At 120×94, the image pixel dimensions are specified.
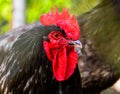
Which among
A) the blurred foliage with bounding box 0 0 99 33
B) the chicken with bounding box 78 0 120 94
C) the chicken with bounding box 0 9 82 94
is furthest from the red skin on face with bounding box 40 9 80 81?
the blurred foliage with bounding box 0 0 99 33

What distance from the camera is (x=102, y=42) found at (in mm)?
6086

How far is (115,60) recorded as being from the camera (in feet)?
20.2

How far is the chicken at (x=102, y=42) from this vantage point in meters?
6.02

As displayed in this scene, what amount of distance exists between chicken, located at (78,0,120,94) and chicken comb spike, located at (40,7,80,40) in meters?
1.31

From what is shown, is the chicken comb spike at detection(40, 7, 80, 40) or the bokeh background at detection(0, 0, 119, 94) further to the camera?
the bokeh background at detection(0, 0, 119, 94)

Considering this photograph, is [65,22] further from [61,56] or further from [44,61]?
[44,61]

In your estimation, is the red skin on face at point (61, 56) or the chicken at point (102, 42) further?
the chicken at point (102, 42)

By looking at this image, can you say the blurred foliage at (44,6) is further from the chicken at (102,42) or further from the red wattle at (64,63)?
the red wattle at (64,63)

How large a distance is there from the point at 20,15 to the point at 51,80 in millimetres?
2045

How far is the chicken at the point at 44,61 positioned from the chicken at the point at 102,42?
4.65 feet

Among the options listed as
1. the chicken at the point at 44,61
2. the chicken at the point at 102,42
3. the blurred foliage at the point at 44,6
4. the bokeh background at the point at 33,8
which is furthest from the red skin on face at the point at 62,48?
the blurred foliage at the point at 44,6

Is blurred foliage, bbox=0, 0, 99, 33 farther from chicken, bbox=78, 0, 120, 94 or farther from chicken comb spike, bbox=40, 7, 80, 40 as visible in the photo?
chicken comb spike, bbox=40, 7, 80, 40

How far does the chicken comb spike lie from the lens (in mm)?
4402

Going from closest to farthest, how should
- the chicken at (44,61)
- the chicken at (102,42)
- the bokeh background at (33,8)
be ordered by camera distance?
the chicken at (44,61), the chicken at (102,42), the bokeh background at (33,8)
